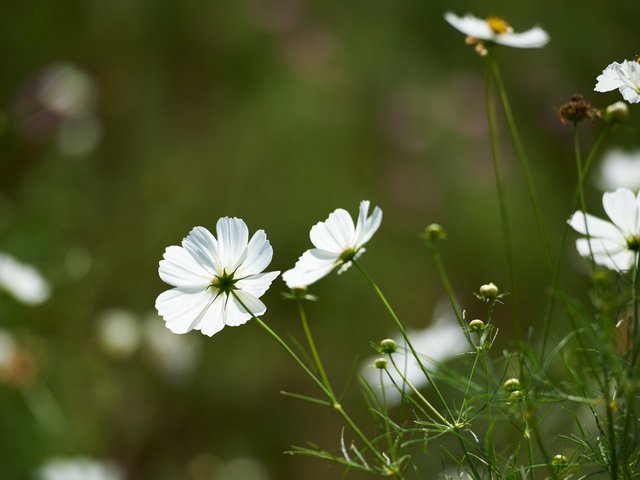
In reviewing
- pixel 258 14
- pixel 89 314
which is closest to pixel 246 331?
pixel 89 314

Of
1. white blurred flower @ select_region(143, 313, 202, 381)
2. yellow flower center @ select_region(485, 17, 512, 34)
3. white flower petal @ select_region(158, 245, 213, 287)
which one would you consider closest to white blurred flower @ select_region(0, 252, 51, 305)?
white blurred flower @ select_region(143, 313, 202, 381)

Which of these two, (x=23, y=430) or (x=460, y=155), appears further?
(x=460, y=155)

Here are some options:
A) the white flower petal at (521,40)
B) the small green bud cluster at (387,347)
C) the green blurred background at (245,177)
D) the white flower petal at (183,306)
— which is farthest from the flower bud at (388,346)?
the green blurred background at (245,177)

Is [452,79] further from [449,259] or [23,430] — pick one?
[23,430]

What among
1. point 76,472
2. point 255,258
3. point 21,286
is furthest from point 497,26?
point 76,472

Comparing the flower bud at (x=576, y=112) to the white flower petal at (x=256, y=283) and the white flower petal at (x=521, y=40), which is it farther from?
the white flower petal at (x=256, y=283)

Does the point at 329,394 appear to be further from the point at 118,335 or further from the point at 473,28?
the point at 118,335

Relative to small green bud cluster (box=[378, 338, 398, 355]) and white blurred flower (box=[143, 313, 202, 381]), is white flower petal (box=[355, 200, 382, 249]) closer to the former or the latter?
small green bud cluster (box=[378, 338, 398, 355])
